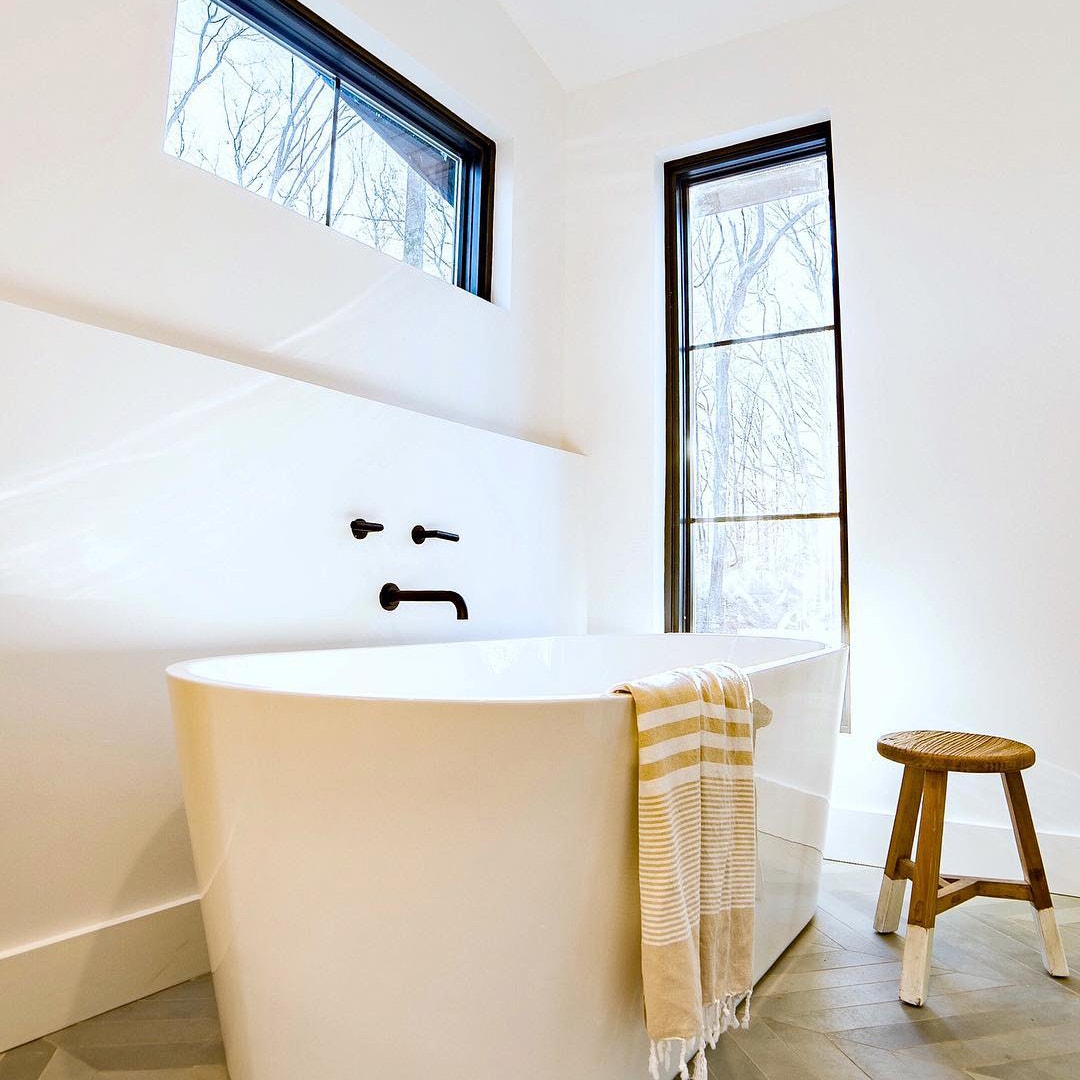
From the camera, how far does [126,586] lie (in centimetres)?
170

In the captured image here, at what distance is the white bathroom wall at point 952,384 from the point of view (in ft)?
7.91

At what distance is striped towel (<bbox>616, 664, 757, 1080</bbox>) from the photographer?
43.0 inches

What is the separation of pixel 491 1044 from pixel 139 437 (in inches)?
53.4

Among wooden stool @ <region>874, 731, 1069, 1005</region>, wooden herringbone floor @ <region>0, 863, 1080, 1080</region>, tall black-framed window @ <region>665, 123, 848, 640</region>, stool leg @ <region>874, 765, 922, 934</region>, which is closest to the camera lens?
wooden herringbone floor @ <region>0, 863, 1080, 1080</region>

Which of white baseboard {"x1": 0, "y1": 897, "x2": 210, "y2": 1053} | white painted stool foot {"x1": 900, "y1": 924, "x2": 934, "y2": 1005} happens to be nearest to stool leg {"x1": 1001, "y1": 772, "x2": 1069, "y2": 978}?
white painted stool foot {"x1": 900, "y1": 924, "x2": 934, "y2": 1005}

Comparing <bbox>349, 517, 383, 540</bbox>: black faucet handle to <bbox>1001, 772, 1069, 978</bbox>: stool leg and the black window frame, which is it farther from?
<bbox>1001, 772, 1069, 978</bbox>: stool leg

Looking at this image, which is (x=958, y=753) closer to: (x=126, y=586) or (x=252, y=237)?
(x=126, y=586)

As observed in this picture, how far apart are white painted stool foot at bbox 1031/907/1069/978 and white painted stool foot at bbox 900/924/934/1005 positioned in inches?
12.8

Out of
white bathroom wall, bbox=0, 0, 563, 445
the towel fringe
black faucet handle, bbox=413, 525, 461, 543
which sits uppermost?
white bathroom wall, bbox=0, 0, 563, 445

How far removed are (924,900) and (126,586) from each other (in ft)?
5.80

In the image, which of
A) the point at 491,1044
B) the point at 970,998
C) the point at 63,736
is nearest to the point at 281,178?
the point at 63,736

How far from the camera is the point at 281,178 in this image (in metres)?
2.34

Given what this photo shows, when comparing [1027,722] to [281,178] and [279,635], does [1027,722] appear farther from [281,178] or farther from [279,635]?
[281,178]

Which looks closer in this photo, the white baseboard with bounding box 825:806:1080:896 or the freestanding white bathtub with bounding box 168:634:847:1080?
the freestanding white bathtub with bounding box 168:634:847:1080
